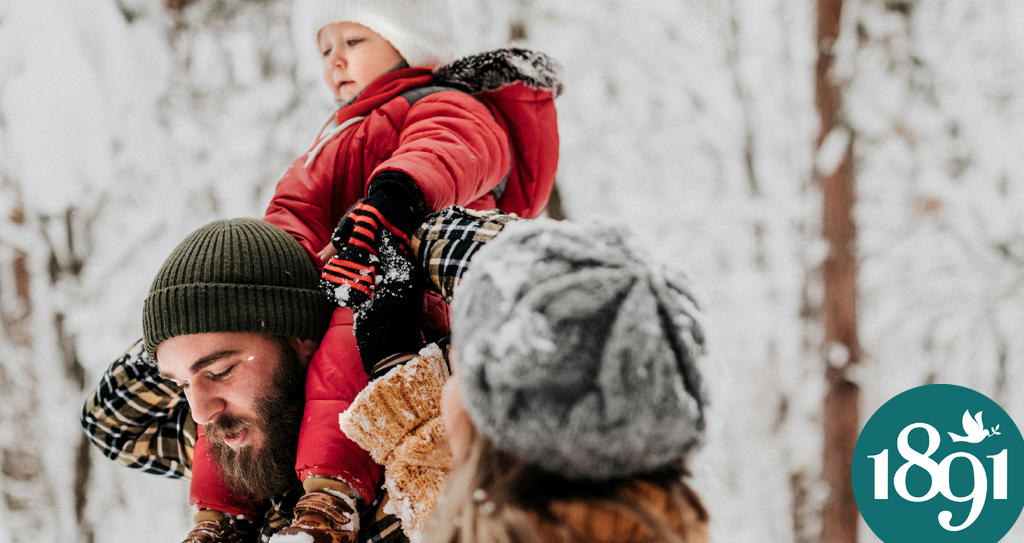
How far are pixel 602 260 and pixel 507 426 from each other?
0.67 feet

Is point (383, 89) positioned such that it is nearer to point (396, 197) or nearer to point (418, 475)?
point (396, 197)

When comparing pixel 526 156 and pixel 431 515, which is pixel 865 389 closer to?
pixel 526 156

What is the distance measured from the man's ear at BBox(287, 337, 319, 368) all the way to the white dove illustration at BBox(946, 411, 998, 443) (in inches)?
87.6

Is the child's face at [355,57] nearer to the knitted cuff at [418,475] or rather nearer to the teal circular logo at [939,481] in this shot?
the knitted cuff at [418,475]

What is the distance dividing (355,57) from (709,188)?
7.22 ft

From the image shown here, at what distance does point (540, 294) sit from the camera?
640 millimetres

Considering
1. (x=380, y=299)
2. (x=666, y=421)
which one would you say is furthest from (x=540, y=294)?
(x=380, y=299)

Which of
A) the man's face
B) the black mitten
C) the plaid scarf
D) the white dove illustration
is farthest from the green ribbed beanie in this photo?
the white dove illustration

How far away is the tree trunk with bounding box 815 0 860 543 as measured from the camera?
9.72 ft

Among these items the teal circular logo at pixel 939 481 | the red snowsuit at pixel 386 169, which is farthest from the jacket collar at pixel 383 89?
the teal circular logo at pixel 939 481

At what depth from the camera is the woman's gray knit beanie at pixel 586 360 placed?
617mm

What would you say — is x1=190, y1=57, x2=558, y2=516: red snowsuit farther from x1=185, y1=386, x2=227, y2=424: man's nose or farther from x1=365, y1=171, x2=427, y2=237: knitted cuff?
x1=185, y1=386, x2=227, y2=424: man's nose

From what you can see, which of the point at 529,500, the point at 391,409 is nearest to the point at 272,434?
the point at 391,409

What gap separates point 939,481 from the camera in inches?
84.8
